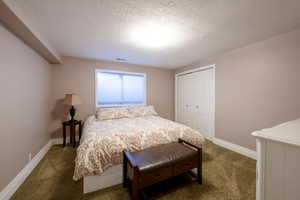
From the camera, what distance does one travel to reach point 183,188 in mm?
1513

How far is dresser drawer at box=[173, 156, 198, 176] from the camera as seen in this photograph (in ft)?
4.79

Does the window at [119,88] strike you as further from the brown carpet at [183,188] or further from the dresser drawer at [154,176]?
the dresser drawer at [154,176]

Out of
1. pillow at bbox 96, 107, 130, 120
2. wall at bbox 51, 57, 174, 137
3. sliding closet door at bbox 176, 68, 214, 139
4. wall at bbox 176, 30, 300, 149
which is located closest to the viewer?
wall at bbox 176, 30, 300, 149

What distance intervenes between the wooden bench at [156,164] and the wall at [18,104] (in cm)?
142

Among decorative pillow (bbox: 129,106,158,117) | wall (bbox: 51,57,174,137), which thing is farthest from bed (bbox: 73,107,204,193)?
wall (bbox: 51,57,174,137)

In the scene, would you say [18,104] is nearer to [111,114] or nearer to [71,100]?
[71,100]

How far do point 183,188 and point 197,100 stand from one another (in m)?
2.48

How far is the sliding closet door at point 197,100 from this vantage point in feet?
10.3

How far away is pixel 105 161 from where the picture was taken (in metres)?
1.50

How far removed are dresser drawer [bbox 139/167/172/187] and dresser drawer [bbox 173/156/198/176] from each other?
0.09 metres

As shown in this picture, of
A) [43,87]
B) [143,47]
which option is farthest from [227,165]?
[43,87]

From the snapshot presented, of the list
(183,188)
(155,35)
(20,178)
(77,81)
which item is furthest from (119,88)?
(183,188)

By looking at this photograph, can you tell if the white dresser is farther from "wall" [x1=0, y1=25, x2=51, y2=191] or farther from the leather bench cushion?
"wall" [x1=0, y1=25, x2=51, y2=191]

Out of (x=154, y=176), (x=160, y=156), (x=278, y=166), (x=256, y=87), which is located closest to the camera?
(x=278, y=166)
